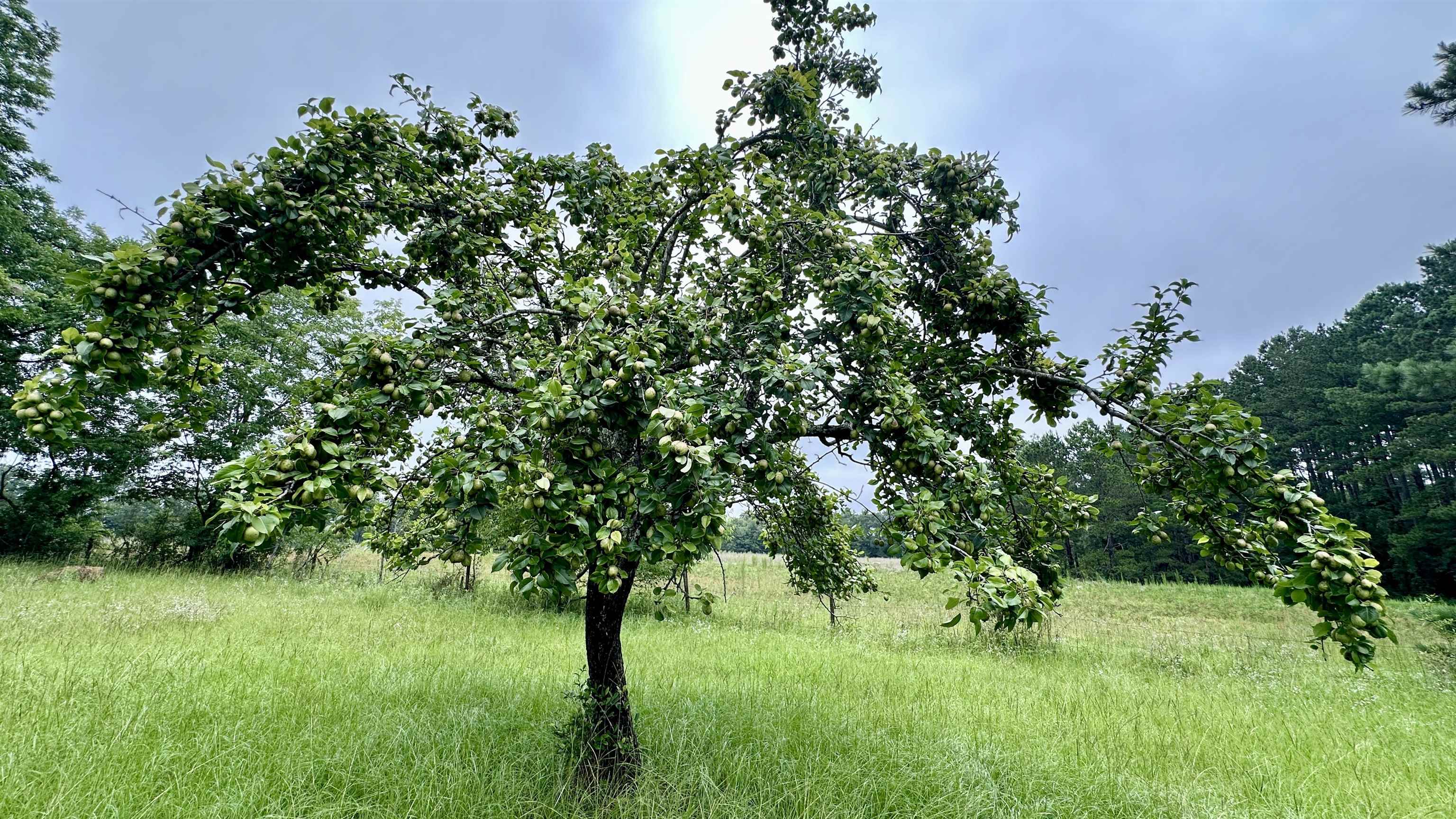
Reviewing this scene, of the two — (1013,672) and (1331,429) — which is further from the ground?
(1331,429)

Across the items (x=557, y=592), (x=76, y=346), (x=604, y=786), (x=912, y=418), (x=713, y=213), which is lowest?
(x=604, y=786)

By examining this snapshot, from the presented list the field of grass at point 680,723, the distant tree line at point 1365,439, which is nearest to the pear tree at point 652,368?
the field of grass at point 680,723

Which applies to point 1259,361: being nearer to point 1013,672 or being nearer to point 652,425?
point 1013,672

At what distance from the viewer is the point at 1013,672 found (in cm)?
765

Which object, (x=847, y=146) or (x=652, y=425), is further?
(x=847, y=146)

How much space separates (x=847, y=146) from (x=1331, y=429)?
39.1 metres

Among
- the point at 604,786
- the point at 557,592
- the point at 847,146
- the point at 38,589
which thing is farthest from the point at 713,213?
the point at 38,589

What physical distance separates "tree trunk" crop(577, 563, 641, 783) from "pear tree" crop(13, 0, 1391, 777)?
0.03m

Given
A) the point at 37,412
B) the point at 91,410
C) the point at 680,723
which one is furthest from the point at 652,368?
the point at 91,410

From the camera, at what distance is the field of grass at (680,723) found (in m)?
3.21

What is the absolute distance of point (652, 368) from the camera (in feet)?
7.38

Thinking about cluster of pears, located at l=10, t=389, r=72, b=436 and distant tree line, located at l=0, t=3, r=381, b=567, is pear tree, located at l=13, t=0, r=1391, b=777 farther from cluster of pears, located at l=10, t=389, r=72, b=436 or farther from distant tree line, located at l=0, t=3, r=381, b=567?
distant tree line, located at l=0, t=3, r=381, b=567

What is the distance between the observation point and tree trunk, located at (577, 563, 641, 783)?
3475mm

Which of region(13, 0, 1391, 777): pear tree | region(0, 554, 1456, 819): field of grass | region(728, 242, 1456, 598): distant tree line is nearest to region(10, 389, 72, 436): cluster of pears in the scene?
region(13, 0, 1391, 777): pear tree
